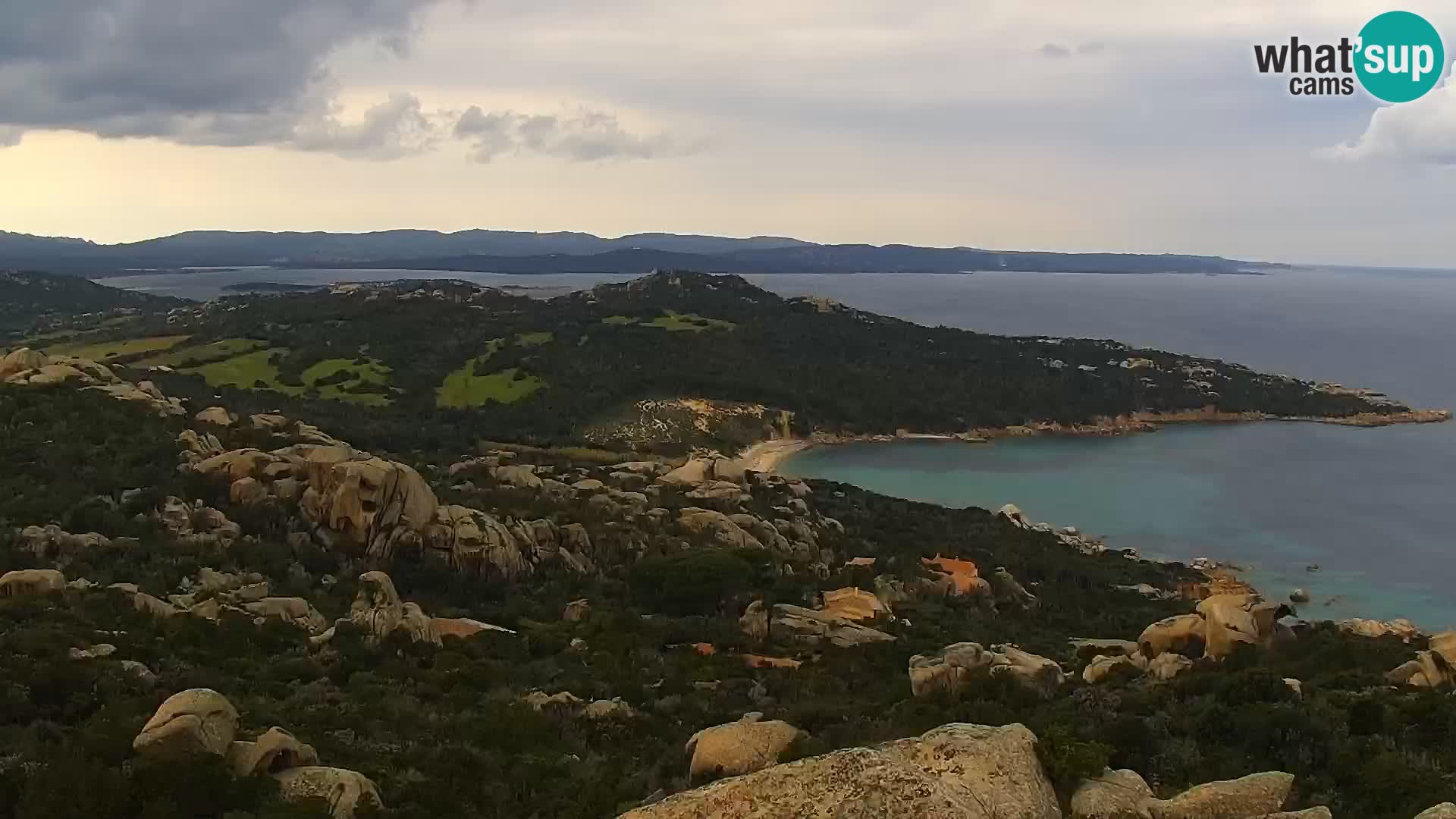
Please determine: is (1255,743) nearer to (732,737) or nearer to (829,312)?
(732,737)

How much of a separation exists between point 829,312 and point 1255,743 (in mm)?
153387

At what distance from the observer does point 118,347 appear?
126938 mm

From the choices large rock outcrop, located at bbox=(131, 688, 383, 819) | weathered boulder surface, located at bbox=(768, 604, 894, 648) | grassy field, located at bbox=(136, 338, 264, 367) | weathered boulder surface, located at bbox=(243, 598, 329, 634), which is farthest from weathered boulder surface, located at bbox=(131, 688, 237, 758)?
grassy field, located at bbox=(136, 338, 264, 367)

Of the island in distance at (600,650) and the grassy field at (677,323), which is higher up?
the grassy field at (677,323)

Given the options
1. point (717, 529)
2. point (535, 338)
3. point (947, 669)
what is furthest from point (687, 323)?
point (947, 669)

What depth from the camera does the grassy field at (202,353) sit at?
114 m

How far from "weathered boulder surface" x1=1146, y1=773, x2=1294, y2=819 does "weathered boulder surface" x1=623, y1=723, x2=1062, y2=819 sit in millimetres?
1658

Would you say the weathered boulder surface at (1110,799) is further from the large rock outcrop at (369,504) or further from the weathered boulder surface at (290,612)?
the large rock outcrop at (369,504)

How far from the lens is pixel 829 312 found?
16688 centimetres

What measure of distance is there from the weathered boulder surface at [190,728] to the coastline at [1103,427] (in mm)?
88539

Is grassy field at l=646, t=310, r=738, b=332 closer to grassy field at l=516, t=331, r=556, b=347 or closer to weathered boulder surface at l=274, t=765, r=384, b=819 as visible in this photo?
grassy field at l=516, t=331, r=556, b=347

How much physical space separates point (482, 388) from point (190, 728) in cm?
10547

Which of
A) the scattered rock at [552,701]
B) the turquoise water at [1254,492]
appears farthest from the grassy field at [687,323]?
the scattered rock at [552,701]

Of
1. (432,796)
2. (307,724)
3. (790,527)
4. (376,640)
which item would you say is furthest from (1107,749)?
(790,527)
